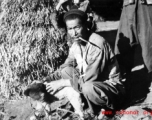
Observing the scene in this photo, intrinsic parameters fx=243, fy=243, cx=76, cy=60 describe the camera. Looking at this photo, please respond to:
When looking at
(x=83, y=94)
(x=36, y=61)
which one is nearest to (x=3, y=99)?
(x=36, y=61)

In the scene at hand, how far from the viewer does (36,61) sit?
11.7 ft

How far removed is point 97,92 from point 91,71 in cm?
24

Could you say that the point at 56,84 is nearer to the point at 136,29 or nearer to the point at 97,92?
the point at 97,92

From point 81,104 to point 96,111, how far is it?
0.81 feet

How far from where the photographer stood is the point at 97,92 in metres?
2.63

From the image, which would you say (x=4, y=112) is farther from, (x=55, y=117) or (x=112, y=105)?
(x=112, y=105)

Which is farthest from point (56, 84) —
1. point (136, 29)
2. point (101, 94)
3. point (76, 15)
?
point (136, 29)

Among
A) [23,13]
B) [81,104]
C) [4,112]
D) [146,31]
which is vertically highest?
[23,13]

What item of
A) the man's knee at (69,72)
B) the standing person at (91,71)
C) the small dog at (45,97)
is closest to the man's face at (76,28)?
the standing person at (91,71)

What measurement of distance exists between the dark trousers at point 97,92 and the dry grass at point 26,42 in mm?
762

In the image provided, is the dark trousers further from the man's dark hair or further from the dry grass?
the dry grass

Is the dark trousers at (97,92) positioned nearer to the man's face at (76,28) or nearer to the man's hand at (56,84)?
the man's hand at (56,84)

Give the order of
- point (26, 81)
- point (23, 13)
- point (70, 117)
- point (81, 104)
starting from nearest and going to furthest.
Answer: point (81, 104)
point (70, 117)
point (23, 13)
point (26, 81)

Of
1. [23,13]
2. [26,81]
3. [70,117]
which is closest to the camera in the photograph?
[70,117]
